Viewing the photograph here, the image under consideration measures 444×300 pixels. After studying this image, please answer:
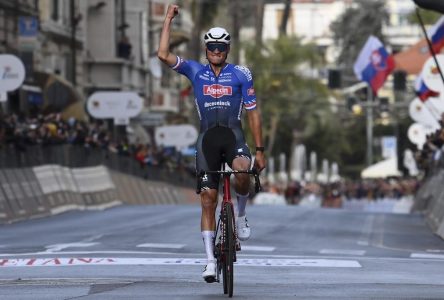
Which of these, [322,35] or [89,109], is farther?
[322,35]

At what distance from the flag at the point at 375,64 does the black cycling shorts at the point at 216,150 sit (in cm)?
3433

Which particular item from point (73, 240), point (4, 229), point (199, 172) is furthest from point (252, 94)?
point (4, 229)

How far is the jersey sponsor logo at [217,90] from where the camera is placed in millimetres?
13547

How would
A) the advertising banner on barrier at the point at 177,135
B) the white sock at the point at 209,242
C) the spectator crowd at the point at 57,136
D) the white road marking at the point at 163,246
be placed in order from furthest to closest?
the advertising banner on barrier at the point at 177,135
the spectator crowd at the point at 57,136
the white road marking at the point at 163,246
the white sock at the point at 209,242

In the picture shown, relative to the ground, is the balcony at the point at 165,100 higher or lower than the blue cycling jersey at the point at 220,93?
lower

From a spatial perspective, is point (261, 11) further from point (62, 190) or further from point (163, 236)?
point (163, 236)

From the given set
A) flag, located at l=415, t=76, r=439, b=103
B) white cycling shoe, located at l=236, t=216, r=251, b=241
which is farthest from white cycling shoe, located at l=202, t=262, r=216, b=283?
flag, located at l=415, t=76, r=439, b=103

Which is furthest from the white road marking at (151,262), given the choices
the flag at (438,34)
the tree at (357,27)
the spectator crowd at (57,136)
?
the tree at (357,27)

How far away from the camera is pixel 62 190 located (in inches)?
1515

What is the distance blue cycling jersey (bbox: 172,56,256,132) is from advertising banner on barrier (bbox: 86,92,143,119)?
36.1m

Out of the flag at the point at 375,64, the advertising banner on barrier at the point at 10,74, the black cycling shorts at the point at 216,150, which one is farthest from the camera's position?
the flag at the point at 375,64

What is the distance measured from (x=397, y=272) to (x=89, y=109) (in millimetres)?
34484

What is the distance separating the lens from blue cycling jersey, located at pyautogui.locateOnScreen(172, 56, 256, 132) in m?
13.5

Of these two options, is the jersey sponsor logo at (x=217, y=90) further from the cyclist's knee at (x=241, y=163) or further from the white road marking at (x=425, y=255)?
the white road marking at (x=425, y=255)
